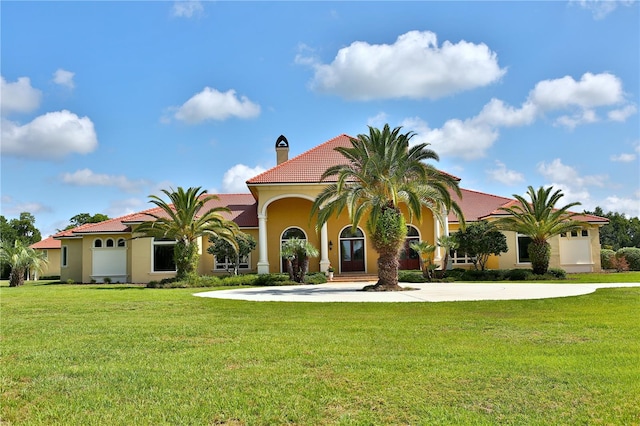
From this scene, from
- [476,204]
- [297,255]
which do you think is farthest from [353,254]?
[476,204]

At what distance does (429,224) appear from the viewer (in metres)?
35.1

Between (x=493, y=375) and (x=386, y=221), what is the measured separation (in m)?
15.8

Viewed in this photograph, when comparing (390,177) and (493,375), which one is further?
(390,177)

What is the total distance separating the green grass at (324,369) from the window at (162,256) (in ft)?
71.1

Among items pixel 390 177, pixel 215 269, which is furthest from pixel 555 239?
pixel 215 269

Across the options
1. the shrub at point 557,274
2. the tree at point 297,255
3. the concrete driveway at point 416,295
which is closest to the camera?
the concrete driveway at point 416,295

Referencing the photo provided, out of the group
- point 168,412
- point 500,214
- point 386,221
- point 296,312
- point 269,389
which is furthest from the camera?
point 500,214

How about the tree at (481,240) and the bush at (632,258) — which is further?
the bush at (632,258)

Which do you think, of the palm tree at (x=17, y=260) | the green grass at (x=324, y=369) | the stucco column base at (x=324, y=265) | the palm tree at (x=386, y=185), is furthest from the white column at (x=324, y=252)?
the green grass at (x=324, y=369)

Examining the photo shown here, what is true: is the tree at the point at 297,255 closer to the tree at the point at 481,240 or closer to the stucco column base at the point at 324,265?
the stucco column base at the point at 324,265

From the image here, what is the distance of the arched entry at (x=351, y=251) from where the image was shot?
34.6 m

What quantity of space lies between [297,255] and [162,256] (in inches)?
421

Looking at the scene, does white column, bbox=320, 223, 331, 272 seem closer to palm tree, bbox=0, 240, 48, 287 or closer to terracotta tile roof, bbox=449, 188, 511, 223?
terracotta tile roof, bbox=449, 188, 511, 223

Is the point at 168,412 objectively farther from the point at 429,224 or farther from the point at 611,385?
the point at 429,224
